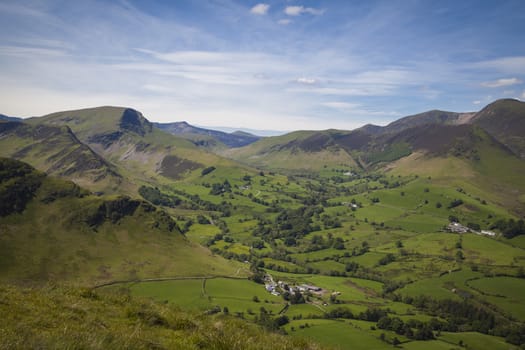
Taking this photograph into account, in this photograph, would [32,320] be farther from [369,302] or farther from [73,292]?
[369,302]

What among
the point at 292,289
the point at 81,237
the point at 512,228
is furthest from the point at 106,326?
the point at 512,228

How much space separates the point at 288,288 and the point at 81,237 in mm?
88687

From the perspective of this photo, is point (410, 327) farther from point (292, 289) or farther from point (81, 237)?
point (81, 237)

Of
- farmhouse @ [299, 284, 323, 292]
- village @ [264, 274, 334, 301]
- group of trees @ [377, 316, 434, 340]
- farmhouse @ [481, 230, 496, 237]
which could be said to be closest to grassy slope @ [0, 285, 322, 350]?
group of trees @ [377, 316, 434, 340]

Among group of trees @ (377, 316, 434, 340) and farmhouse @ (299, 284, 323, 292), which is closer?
group of trees @ (377, 316, 434, 340)

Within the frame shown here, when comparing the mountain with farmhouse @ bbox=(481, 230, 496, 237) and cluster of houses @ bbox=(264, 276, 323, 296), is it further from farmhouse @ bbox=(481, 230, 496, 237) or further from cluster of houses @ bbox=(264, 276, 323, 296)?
farmhouse @ bbox=(481, 230, 496, 237)

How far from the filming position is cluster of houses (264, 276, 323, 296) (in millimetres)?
123688

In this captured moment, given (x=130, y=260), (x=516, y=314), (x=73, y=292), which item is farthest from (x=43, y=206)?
(x=516, y=314)

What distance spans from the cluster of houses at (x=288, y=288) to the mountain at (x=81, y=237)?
1994 centimetres

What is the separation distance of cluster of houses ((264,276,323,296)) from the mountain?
19.9 meters

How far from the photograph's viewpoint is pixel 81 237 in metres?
137

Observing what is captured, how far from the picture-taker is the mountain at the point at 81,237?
385ft

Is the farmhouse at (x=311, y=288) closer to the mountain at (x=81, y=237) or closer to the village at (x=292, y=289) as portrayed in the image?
the village at (x=292, y=289)

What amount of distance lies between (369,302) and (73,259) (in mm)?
111811
